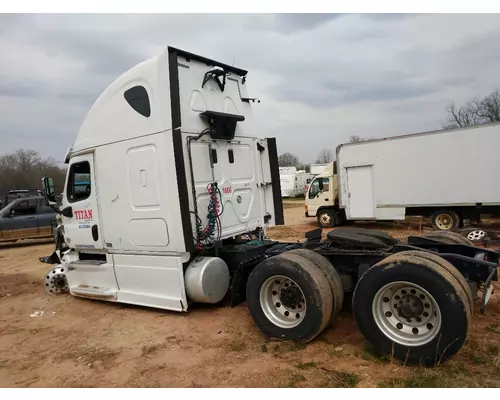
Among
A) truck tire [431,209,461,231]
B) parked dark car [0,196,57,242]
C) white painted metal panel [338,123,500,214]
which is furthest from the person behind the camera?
parked dark car [0,196,57,242]

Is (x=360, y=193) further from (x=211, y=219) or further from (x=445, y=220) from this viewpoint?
(x=211, y=219)

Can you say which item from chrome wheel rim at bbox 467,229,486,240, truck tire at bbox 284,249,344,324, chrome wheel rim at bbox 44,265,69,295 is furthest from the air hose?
chrome wheel rim at bbox 467,229,486,240

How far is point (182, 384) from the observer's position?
12.6 feet

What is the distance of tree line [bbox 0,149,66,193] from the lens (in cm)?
4516

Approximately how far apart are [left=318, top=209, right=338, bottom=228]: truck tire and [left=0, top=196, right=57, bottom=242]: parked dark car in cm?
1080

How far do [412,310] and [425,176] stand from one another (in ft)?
37.1

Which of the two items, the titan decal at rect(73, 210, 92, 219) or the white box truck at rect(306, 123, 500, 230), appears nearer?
the titan decal at rect(73, 210, 92, 219)

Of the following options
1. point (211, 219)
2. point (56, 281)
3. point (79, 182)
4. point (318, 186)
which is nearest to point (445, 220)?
point (318, 186)

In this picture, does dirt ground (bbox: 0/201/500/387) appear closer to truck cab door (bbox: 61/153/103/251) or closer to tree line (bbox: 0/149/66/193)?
truck cab door (bbox: 61/153/103/251)

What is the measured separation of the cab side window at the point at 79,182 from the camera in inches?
255

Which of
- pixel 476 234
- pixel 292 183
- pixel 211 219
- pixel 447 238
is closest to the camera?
pixel 447 238

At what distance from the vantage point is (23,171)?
167 feet

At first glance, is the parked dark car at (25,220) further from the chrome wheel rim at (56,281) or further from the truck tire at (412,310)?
the truck tire at (412,310)

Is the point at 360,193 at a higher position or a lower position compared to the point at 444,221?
higher
